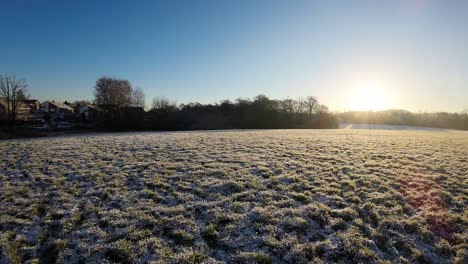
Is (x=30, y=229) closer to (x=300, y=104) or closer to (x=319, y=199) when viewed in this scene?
(x=319, y=199)

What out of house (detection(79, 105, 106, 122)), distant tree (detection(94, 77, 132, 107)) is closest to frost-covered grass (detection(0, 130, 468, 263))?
house (detection(79, 105, 106, 122))

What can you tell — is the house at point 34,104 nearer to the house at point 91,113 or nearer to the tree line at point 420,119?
the house at point 91,113

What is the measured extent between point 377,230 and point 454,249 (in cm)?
147

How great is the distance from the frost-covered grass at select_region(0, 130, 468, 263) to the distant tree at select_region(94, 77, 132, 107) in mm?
71481

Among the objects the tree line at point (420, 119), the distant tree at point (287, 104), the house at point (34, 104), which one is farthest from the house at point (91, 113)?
the tree line at point (420, 119)

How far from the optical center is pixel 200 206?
24.1 ft

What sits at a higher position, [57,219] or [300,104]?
[300,104]

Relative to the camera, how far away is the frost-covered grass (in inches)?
212

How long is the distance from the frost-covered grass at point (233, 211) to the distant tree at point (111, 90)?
71.5 m

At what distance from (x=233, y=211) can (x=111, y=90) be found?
83.2 metres

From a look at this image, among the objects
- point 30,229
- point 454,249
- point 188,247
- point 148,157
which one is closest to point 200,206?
point 188,247

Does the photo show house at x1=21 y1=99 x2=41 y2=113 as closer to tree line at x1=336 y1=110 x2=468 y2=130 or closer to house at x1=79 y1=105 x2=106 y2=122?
house at x1=79 y1=105 x2=106 y2=122

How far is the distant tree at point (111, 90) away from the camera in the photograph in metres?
78.7

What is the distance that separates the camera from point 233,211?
703 centimetres
